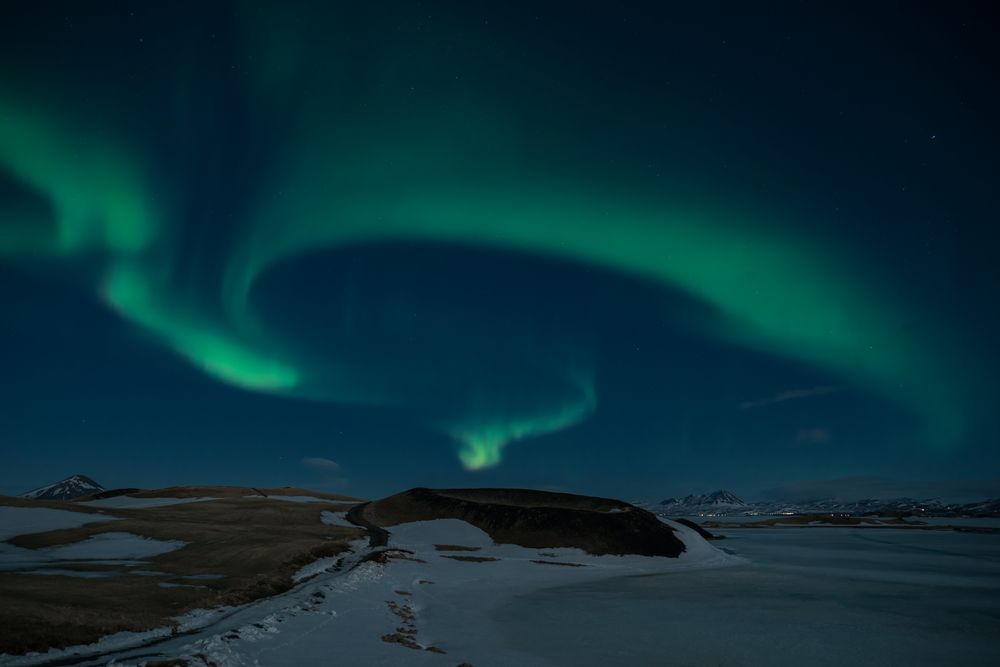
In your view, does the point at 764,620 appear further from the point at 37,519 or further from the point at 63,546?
the point at 37,519

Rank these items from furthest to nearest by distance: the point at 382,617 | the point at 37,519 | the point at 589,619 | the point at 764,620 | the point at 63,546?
1. the point at 37,519
2. the point at 63,546
3. the point at 589,619
4. the point at 764,620
5. the point at 382,617

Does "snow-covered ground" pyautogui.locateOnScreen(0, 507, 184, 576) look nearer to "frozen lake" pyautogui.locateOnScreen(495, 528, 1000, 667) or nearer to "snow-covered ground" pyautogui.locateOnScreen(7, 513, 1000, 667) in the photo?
"snow-covered ground" pyautogui.locateOnScreen(7, 513, 1000, 667)

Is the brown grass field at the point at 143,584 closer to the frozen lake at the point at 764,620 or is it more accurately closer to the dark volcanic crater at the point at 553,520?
the frozen lake at the point at 764,620

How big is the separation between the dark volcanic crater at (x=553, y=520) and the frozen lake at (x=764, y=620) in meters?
19.0

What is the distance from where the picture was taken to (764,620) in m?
25.8

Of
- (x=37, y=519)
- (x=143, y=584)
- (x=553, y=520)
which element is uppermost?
(x=37, y=519)

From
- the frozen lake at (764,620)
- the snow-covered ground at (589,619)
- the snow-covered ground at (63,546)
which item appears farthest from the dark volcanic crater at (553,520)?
the snow-covered ground at (63,546)

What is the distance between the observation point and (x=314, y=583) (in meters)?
30.4

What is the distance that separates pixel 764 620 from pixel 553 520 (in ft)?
149

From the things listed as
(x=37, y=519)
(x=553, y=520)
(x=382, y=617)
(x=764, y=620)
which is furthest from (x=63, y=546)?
(x=764, y=620)

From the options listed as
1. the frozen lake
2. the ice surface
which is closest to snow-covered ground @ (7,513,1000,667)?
the frozen lake

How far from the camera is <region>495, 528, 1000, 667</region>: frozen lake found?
63.2 ft

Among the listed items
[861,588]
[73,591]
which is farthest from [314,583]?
[861,588]

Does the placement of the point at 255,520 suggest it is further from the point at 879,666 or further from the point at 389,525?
the point at 879,666
